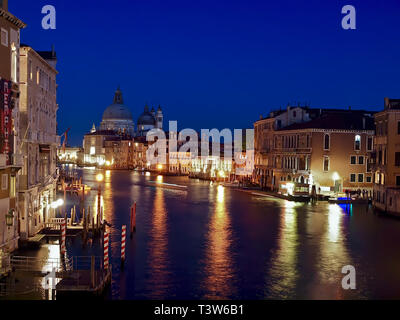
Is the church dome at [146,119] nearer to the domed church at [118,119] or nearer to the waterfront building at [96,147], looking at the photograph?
the domed church at [118,119]

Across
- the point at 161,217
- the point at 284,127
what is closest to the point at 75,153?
the point at 284,127

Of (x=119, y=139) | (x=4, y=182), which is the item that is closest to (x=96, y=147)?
(x=119, y=139)

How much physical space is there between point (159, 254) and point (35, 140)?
264 inches

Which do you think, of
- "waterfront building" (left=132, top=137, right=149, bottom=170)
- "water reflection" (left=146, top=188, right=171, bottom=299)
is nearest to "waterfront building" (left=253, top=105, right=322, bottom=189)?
"water reflection" (left=146, top=188, right=171, bottom=299)

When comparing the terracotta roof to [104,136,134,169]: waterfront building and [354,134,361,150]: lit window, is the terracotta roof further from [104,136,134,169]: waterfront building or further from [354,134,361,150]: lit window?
[104,136,134,169]: waterfront building

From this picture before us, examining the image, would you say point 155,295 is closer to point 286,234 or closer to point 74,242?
point 74,242

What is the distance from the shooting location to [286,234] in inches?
1065

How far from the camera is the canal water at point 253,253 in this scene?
17.2m

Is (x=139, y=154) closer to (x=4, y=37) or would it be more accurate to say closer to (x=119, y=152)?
(x=119, y=152)

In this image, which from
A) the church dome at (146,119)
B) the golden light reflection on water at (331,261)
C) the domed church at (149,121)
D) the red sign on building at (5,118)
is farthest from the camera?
the church dome at (146,119)

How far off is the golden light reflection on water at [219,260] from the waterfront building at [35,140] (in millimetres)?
7147

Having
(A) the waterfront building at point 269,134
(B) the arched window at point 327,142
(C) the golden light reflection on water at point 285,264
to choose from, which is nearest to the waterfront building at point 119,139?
(A) the waterfront building at point 269,134

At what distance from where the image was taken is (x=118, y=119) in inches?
6855

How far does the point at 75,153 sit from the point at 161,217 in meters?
168
